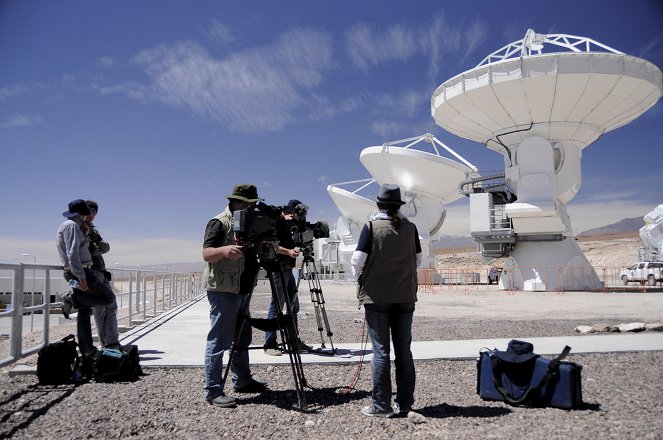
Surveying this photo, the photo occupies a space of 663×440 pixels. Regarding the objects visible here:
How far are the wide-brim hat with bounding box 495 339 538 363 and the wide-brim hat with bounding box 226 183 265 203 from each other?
7.37 ft

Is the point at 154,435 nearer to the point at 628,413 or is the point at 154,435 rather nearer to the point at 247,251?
the point at 247,251

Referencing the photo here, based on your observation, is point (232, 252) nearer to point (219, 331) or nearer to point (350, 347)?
point (219, 331)

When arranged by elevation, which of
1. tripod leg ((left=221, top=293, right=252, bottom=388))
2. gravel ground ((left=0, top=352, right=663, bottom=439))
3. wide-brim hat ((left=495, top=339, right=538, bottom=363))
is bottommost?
gravel ground ((left=0, top=352, right=663, bottom=439))

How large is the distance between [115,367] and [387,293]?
2.59 m

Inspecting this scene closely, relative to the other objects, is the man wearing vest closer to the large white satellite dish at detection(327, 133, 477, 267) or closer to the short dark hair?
the short dark hair

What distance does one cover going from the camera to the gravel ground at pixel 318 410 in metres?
3.27

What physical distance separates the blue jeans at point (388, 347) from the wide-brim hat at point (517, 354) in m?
0.86

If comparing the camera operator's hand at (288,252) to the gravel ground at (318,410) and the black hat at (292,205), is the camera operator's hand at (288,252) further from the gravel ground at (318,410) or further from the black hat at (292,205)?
the gravel ground at (318,410)

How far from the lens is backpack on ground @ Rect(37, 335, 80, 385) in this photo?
14.5ft

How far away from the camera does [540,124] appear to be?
78.6 ft

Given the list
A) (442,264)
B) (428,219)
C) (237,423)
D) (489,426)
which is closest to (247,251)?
(237,423)

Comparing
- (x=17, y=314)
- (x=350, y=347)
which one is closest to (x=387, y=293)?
(x=350, y=347)

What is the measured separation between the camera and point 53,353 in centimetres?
452

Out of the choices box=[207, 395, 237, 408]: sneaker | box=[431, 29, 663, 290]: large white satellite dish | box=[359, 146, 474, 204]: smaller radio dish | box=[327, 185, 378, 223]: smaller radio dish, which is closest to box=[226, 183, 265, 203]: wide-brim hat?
box=[207, 395, 237, 408]: sneaker
